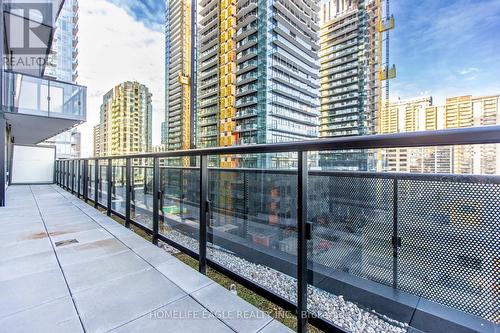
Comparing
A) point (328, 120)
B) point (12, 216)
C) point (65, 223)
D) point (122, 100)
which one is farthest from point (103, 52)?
point (122, 100)

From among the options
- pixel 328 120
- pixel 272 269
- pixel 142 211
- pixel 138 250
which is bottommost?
pixel 272 269

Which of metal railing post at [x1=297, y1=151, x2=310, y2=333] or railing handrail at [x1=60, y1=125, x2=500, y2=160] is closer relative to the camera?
railing handrail at [x1=60, y1=125, x2=500, y2=160]

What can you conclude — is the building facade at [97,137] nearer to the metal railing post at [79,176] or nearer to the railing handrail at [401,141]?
the metal railing post at [79,176]

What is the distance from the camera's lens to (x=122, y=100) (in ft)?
94.5

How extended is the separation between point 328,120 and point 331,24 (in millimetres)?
9118

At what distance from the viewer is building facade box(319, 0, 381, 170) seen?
1706 centimetres

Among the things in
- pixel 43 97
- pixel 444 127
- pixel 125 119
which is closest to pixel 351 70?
pixel 43 97

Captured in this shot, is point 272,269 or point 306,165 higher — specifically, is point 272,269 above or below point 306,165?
below

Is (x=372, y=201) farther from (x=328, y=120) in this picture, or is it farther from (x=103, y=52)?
(x=328, y=120)

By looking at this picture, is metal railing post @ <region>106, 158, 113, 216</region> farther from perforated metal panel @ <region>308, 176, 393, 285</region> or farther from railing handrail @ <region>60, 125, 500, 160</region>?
perforated metal panel @ <region>308, 176, 393, 285</region>

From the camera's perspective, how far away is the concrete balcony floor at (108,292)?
119 cm

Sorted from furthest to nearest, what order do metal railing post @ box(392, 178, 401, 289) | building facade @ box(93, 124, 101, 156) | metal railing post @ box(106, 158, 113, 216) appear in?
building facade @ box(93, 124, 101, 156) < metal railing post @ box(106, 158, 113, 216) < metal railing post @ box(392, 178, 401, 289)

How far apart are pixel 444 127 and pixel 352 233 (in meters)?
1.04

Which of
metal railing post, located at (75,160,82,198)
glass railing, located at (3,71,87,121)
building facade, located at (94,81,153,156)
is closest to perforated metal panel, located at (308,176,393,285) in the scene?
metal railing post, located at (75,160,82,198)
